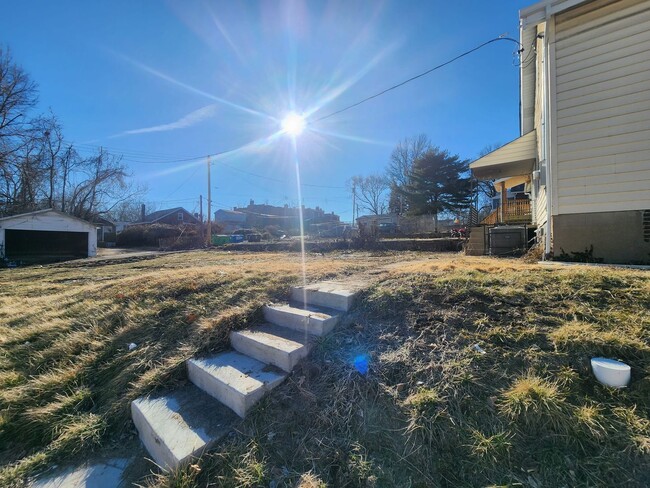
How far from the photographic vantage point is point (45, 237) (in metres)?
17.9

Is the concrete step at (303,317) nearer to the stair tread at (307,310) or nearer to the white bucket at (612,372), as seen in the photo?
the stair tread at (307,310)

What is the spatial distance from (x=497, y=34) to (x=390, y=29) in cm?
232

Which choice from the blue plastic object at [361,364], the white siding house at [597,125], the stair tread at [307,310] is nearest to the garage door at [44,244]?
the stair tread at [307,310]

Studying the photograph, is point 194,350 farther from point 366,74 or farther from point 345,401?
point 366,74

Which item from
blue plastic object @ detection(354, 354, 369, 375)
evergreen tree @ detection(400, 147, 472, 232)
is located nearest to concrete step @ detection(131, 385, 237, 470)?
blue plastic object @ detection(354, 354, 369, 375)

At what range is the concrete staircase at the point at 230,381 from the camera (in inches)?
68.1

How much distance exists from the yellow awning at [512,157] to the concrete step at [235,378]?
29.2 feet

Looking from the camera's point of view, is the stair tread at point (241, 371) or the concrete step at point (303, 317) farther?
the concrete step at point (303, 317)

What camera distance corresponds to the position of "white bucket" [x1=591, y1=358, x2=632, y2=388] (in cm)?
154

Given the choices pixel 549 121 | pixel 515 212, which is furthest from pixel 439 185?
pixel 549 121

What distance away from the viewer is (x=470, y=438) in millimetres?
1453

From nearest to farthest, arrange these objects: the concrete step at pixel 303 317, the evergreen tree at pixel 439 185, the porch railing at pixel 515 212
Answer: the concrete step at pixel 303 317 → the porch railing at pixel 515 212 → the evergreen tree at pixel 439 185

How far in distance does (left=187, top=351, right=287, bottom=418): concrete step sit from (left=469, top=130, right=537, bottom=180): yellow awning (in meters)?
8.88

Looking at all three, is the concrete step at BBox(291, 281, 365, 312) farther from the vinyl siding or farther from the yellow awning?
the yellow awning
